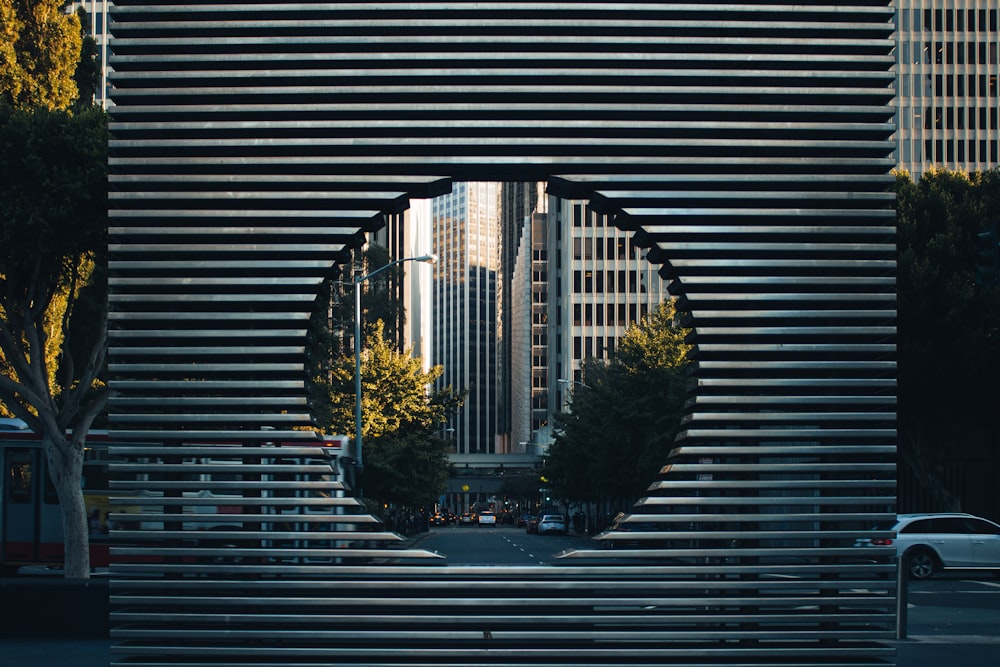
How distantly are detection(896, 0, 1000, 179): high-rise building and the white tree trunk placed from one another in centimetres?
8121

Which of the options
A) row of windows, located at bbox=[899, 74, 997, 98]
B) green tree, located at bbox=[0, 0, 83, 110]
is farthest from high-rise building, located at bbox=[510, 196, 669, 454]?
green tree, located at bbox=[0, 0, 83, 110]

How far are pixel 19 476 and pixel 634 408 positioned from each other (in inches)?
767

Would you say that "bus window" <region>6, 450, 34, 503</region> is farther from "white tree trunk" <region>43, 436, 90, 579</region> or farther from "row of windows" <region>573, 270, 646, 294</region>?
"row of windows" <region>573, 270, 646, 294</region>

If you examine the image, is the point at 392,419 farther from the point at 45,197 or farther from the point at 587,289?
the point at 587,289

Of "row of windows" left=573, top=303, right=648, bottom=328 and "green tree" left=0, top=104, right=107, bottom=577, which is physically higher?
"row of windows" left=573, top=303, right=648, bottom=328

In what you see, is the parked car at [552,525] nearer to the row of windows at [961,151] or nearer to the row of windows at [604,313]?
the row of windows at [604,313]

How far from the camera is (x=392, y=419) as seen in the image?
38.3m

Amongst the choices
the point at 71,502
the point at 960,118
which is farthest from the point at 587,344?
the point at 71,502

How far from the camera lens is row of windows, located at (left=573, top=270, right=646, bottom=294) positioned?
331 ft

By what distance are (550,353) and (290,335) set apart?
344 ft

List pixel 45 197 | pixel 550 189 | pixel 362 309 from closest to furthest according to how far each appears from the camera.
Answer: pixel 550 189 < pixel 45 197 < pixel 362 309

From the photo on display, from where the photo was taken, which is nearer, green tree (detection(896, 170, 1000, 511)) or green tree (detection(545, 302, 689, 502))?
green tree (detection(896, 170, 1000, 511))

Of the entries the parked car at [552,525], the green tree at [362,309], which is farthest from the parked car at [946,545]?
the parked car at [552,525]

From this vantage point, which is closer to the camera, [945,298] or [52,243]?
[52,243]
